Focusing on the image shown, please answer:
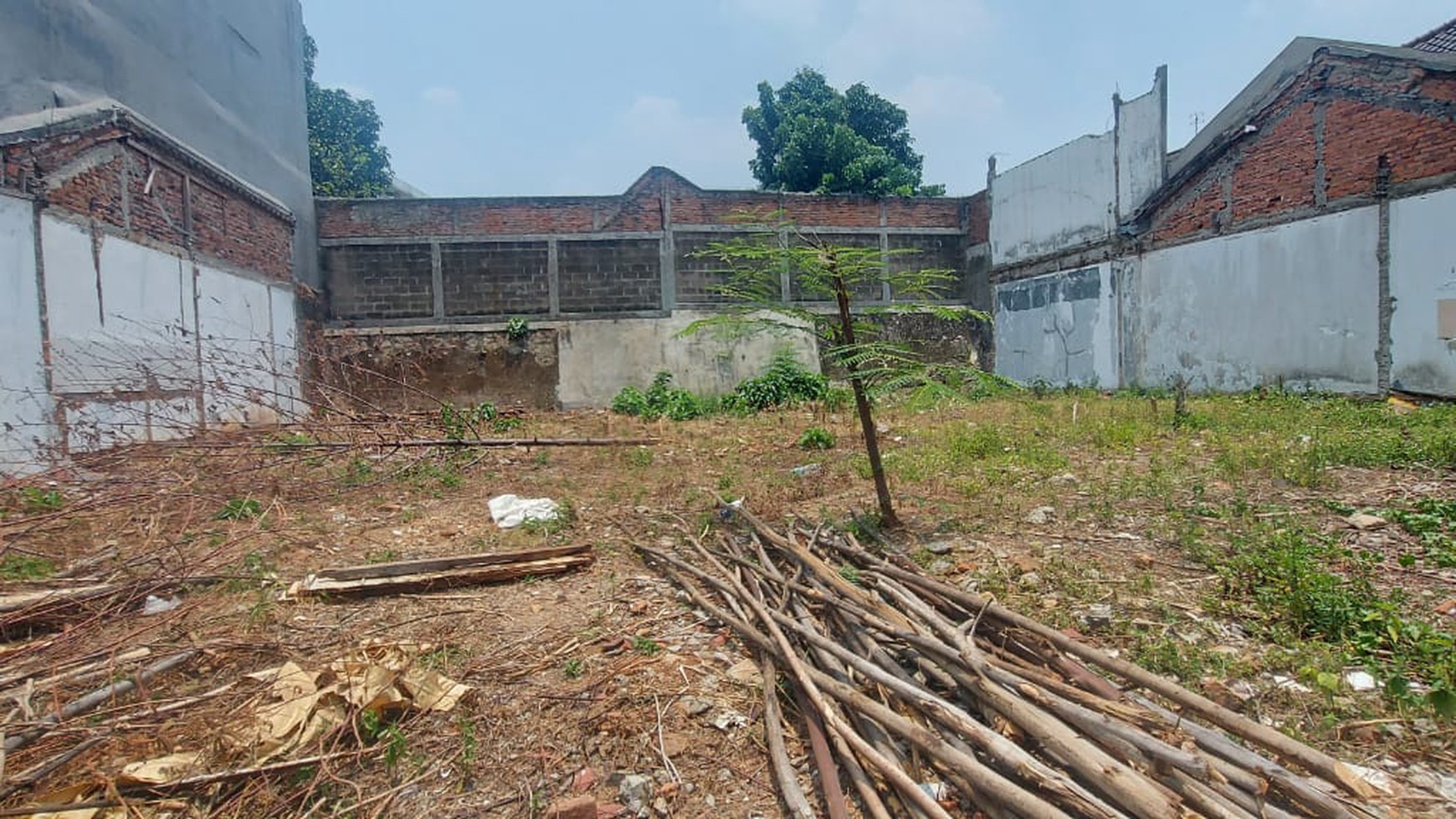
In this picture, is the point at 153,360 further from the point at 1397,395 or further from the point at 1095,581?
the point at 1397,395

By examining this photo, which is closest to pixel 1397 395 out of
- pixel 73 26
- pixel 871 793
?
pixel 871 793

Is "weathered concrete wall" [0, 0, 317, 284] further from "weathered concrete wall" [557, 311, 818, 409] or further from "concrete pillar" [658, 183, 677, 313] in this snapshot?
"concrete pillar" [658, 183, 677, 313]

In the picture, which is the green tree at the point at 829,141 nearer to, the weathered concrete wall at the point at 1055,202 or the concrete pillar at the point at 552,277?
the weathered concrete wall at the point at 1055,202

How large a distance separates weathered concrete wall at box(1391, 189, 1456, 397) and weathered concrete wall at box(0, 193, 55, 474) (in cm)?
1376

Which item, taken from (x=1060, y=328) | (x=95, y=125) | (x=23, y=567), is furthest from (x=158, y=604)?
(x=1060, y=328)

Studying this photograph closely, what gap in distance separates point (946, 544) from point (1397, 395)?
7.83 m

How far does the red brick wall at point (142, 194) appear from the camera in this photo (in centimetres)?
598

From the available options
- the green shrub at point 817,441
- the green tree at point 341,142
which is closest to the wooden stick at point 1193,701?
the green shrub at point 817,441

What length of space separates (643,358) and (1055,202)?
8.30m

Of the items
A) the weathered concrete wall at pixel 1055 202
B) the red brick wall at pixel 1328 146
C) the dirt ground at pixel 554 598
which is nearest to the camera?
the dirt ground at pixel 554 598

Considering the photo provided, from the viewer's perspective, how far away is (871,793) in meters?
1.75

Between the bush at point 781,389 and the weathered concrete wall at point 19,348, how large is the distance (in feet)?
27.9

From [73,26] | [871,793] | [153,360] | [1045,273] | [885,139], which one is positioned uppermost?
[885,139]

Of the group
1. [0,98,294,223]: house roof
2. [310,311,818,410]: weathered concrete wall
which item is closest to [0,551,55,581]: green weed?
[0,98,294,223]: house roof
